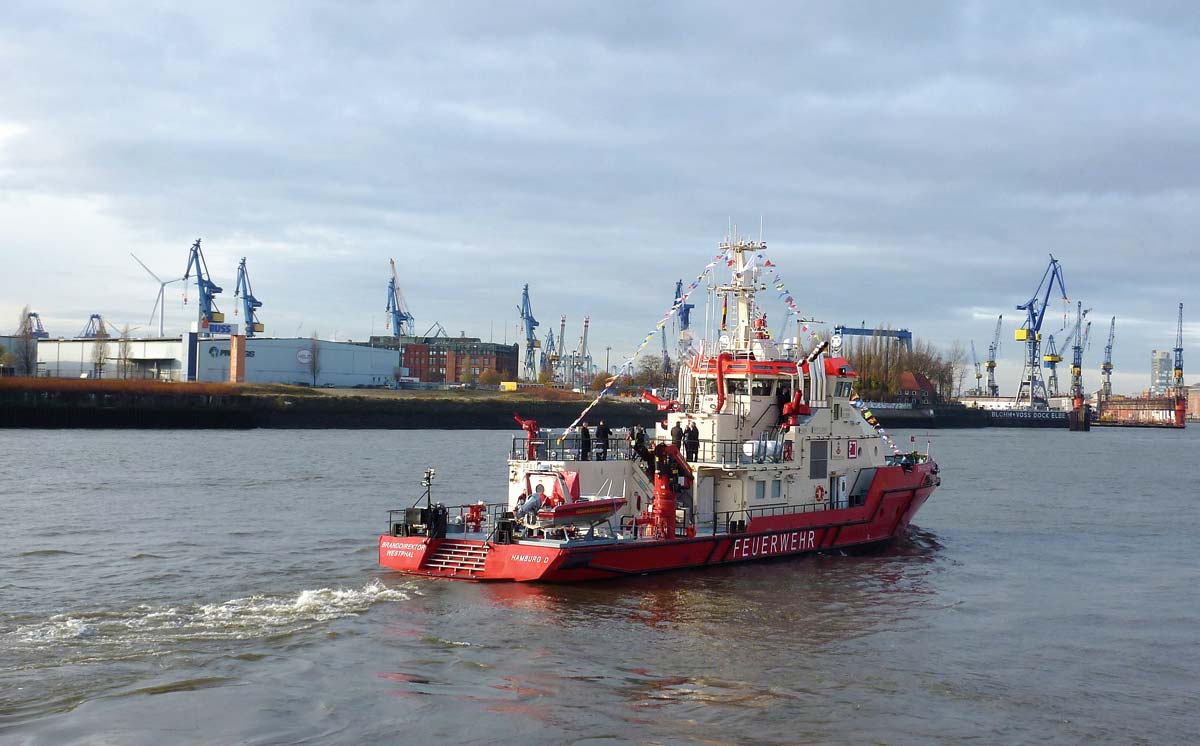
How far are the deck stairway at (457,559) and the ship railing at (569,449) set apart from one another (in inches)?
110

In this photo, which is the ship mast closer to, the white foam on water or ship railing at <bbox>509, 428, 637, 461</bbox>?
ship railing at <bbox>509, 428, 637, 461</bbox>

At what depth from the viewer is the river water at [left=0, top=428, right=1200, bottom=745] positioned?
14.7m

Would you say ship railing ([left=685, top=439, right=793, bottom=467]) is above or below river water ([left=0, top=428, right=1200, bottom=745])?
above

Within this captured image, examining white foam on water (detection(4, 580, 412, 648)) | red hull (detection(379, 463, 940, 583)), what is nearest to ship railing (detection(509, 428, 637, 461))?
red hull (detection(379, 463, 940, 583))

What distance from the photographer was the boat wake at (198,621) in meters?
17.5

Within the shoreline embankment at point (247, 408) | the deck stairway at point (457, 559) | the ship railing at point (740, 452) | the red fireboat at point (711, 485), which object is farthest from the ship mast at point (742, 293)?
the shoreline embankment at point (247, 408)

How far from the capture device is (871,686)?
55.4 feet

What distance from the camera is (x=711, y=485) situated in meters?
26.4

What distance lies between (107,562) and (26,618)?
578cm

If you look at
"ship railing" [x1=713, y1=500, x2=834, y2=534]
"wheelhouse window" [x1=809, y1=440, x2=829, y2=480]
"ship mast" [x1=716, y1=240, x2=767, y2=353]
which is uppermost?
"ship mast" [x1=716, y1=240, x2=767, y2=353]

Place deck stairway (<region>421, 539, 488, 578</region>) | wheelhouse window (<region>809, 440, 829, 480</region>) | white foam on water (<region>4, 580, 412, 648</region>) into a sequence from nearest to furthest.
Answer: white foam on water (<region>4, 580, 412, 648</region>) → deck stairway (<region>421, 539, 488, 578</region>) → wheelhouse window (<region>809, 440, 829, 480</region>)

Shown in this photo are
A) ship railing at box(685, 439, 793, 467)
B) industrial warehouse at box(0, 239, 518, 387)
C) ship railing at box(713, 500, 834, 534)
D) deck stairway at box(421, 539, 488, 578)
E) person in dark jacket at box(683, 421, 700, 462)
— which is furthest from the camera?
industrial warehouse at box(0, 239, 518, 387)

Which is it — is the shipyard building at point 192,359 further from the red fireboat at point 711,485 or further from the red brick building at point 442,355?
the red fireboat at point 711,485

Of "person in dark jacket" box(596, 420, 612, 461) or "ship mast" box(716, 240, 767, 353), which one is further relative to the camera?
"ship mast" box(716, 240, 767, 353)
